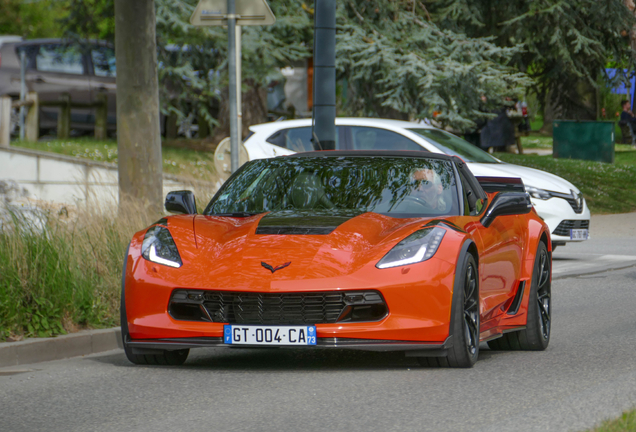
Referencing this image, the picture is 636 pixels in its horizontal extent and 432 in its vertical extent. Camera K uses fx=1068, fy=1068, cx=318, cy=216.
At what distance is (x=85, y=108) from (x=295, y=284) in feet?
57.9

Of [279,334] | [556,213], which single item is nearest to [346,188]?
[279,334]

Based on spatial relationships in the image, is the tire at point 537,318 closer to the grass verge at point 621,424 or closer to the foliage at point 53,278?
the grass verge at point 621,424

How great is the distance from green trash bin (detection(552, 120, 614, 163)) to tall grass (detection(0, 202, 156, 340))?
23.7m

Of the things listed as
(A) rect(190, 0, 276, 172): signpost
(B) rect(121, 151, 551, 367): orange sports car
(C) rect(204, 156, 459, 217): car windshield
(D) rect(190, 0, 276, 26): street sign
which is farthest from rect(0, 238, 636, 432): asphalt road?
(D) rect(190, 0, 276, 26): street sign

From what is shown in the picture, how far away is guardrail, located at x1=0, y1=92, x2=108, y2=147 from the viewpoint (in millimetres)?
21406

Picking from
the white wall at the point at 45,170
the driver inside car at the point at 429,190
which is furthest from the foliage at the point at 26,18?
the driver inside car at the point at 429,190

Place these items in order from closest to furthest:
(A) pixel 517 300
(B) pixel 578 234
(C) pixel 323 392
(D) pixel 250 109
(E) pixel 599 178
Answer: (C) pixel 323 392
(A) pixel 517 300
(B) pixel 578 234
(D) pixel 250 109
(E) pixel 599 178

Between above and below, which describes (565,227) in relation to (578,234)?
above

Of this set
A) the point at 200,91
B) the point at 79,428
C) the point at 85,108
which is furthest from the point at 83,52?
the point at 79,428

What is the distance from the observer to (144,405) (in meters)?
5.56

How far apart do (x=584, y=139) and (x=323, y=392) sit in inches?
1041

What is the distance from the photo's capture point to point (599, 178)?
25891mm

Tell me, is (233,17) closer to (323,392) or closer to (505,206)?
(505,206)

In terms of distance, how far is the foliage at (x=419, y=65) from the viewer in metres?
20.8
